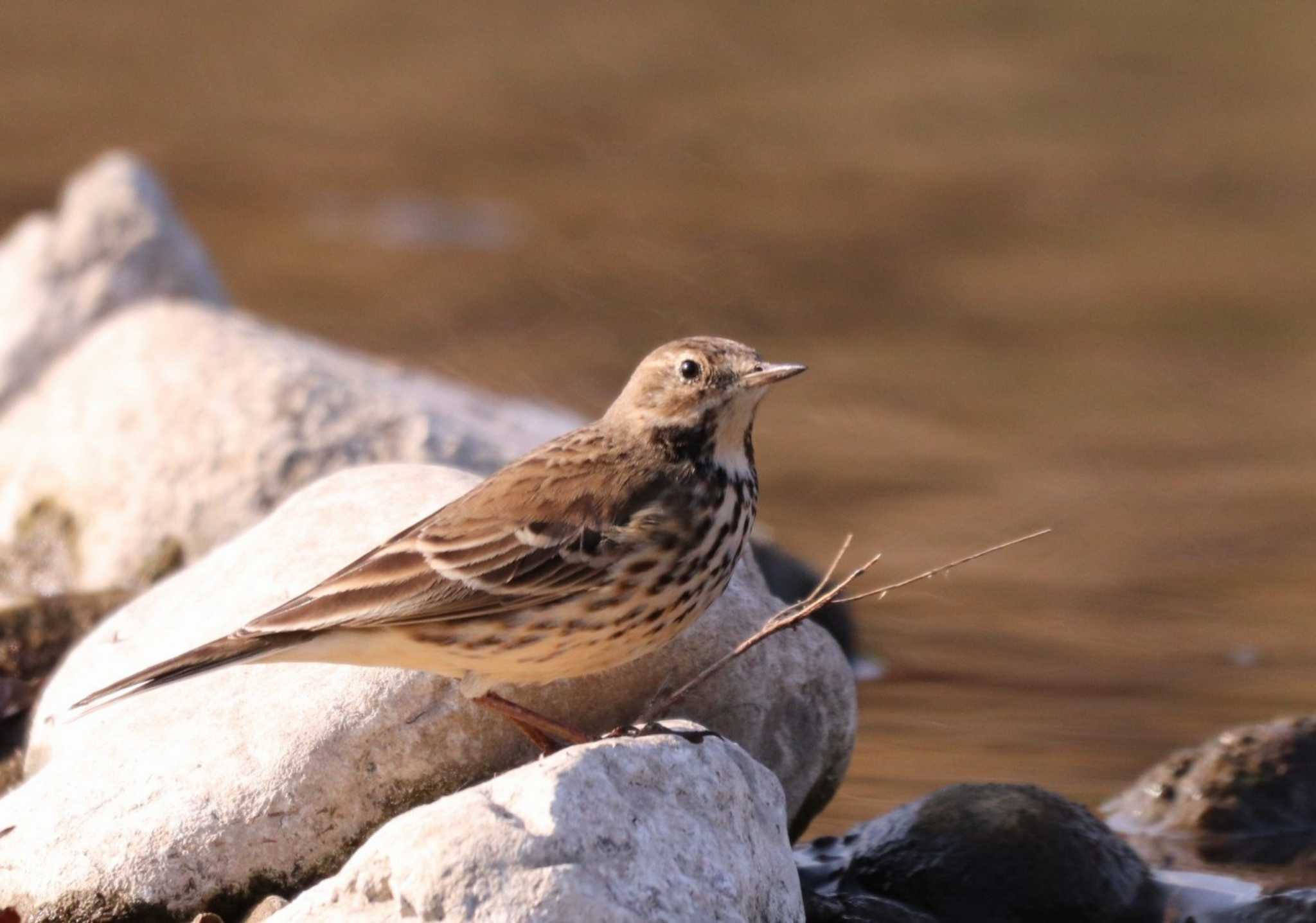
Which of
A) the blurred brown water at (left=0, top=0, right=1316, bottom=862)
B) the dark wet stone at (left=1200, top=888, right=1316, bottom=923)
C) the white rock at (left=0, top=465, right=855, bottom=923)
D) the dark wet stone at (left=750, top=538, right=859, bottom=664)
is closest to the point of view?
the white rock at (left=0, top=465, right=855, bottom=923)

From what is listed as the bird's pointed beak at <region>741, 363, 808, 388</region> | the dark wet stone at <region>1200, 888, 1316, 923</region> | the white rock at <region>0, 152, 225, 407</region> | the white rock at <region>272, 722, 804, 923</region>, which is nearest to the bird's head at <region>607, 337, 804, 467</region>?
the bird's pointed beak at <region>741, 363, 808, 388</region>

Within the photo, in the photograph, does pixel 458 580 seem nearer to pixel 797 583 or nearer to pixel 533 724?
pixel 533 724

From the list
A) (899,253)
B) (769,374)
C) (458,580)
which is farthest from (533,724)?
(899,253)

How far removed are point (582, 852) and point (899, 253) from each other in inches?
452

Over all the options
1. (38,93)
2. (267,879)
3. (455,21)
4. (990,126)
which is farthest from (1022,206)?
(267,879)

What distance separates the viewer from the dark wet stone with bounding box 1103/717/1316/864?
22.6 feet

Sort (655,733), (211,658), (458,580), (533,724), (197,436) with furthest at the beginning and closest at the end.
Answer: (197,436) < (533,724) < (458,580) < (655,733) < (211,658)

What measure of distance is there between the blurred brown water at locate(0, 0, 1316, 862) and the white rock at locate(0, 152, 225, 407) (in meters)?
2.50

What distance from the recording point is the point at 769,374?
5527mm

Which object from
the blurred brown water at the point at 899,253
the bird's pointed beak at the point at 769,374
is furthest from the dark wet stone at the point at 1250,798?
the bird's pointed beak at the point at 769,374

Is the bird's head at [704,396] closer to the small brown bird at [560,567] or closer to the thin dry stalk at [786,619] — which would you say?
the small brown bird at [560,567]

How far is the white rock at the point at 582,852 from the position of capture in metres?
4.47

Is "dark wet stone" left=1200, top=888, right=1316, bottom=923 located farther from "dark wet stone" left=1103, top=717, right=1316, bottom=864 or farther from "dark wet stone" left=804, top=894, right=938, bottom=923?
"dark wet stone" left=804, top=894, right=938, bottom=923

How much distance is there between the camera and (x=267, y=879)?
5414 mm
